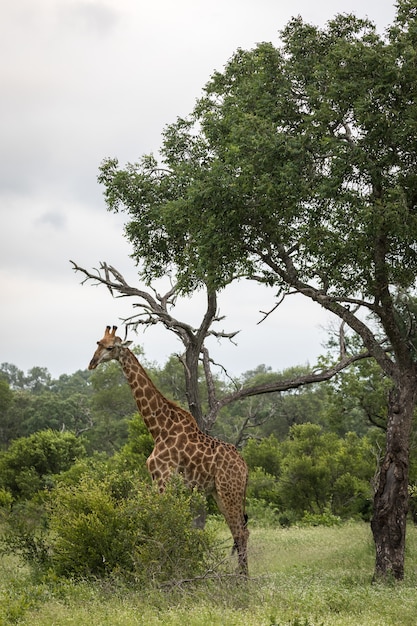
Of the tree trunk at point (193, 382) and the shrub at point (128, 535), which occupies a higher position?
the tree trunk at point (193, 382)

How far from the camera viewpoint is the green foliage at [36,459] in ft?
105

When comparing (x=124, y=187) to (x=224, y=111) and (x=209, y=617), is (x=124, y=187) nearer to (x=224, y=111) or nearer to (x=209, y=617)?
(x=224, y=111)

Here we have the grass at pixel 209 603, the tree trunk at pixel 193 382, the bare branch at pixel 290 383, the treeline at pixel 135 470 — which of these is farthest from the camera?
the tree trunk at pixel 193 382

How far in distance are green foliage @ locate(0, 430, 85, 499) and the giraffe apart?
16439 mm

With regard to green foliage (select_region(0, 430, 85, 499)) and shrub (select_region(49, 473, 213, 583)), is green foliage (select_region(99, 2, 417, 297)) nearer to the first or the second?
shrub (select_region(49, 473, 213, 583))

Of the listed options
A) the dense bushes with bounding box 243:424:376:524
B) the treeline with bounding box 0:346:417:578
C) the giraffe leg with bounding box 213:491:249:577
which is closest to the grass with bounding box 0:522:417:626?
the treeline with bounding box 0:346:417:578

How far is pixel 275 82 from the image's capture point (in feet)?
54.3

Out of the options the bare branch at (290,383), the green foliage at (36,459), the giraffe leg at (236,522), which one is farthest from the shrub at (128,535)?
the green foliage at (36,459)

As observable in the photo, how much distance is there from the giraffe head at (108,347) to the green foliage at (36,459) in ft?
55.1

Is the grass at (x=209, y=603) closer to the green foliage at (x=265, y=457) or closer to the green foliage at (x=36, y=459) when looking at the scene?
the green foliage at (x=36, y=459)

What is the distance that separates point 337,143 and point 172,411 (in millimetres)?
5984

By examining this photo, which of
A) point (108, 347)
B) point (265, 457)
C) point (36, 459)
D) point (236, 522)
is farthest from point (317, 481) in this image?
point (108, 347)

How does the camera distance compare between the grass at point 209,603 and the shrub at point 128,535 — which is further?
the shrub at point 128,535

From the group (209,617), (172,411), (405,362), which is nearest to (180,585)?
(209,617)
